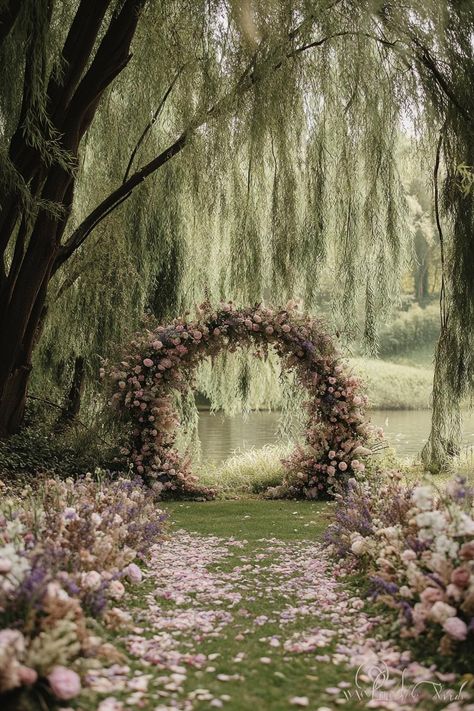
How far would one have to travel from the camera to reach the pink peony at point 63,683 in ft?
6.83

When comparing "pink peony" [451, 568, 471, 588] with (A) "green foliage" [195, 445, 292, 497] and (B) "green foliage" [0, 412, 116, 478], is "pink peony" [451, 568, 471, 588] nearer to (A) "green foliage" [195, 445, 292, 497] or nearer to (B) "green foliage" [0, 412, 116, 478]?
(B) "green foliage" [0, 412, 116, 478]

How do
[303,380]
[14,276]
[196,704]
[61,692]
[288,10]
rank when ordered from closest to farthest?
[61,692] → [196,704] → [288,10] → [14,276] → [303,380]

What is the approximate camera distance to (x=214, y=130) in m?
7.33

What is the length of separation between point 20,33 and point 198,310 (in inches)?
143

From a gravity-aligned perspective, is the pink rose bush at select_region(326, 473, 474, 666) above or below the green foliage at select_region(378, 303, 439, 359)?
below

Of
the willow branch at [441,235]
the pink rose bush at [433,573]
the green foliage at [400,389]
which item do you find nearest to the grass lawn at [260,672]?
the pink rose bush at [433,573]

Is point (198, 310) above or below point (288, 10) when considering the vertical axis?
below

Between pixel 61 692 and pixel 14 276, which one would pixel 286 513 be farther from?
pixel 61 692

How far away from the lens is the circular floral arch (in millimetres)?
8227

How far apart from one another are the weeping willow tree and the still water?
14.4 feet

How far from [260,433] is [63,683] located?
1717cm

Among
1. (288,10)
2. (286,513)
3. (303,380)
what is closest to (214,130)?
(288,10)

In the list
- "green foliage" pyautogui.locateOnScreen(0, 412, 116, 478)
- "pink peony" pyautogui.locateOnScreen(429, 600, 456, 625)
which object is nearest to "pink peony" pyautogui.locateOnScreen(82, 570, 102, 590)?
"pink peony" pyautogui.locateOnScreen(429, 600, 456, 625)

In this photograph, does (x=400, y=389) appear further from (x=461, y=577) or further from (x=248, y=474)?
(x=461, y=577)
